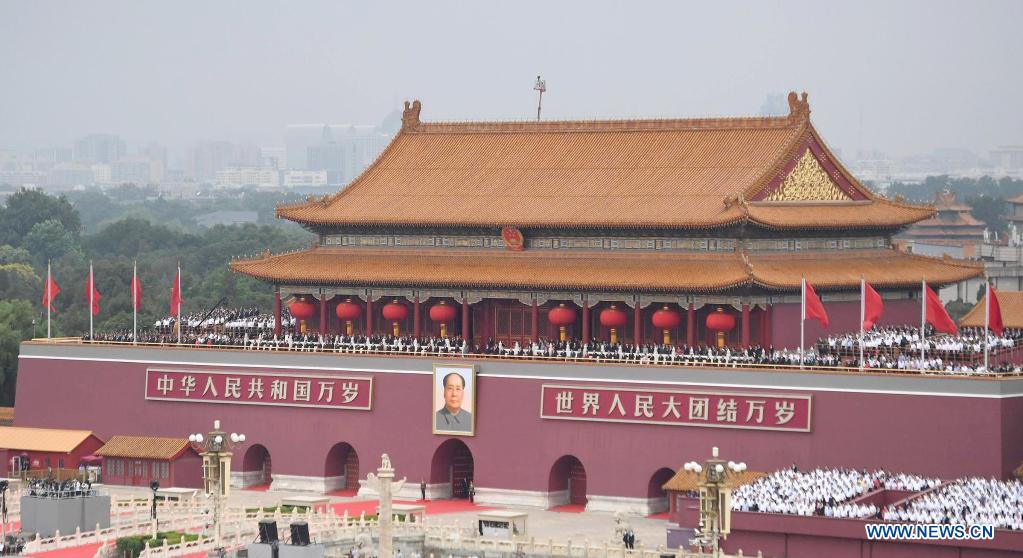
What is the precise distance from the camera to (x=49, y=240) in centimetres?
14362

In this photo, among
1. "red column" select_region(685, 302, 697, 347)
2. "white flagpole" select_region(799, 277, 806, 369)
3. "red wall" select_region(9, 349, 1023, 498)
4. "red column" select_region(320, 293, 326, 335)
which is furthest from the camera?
"red column" select_region(320, 293, 326, 335)

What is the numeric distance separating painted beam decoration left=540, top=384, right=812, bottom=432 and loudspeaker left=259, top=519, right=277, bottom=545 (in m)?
11.5

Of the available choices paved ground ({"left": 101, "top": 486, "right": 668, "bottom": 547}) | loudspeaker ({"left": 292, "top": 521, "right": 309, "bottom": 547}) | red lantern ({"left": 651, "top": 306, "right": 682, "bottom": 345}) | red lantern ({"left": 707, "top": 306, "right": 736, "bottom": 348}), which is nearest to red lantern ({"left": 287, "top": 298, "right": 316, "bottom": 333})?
paved ground ({"left": 101, "top": 486, "right": 668, "bottom": 547})

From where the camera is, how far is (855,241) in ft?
212

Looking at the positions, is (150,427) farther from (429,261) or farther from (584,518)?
(584,518)

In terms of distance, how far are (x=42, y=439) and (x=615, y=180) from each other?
60.1ft

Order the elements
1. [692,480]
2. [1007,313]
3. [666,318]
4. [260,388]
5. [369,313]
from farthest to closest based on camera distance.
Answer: [1007,313] < [369,313] < [260,388] < [666,318] < [692,480]

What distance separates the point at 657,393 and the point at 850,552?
1005cm

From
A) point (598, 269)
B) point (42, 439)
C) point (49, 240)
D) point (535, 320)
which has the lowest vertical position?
point (42, 439)

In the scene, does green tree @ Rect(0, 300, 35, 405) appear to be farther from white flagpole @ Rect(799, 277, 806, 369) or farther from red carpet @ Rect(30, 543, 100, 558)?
white flagpole @ Rect(799, 277, 806, 369)

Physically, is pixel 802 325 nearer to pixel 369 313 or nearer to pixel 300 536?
pixel 369 313

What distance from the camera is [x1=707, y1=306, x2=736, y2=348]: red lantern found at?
199 feet

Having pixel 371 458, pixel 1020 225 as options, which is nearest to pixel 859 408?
pixel 371 458

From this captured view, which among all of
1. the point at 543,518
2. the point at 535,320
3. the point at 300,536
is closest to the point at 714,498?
the point at 300,536
